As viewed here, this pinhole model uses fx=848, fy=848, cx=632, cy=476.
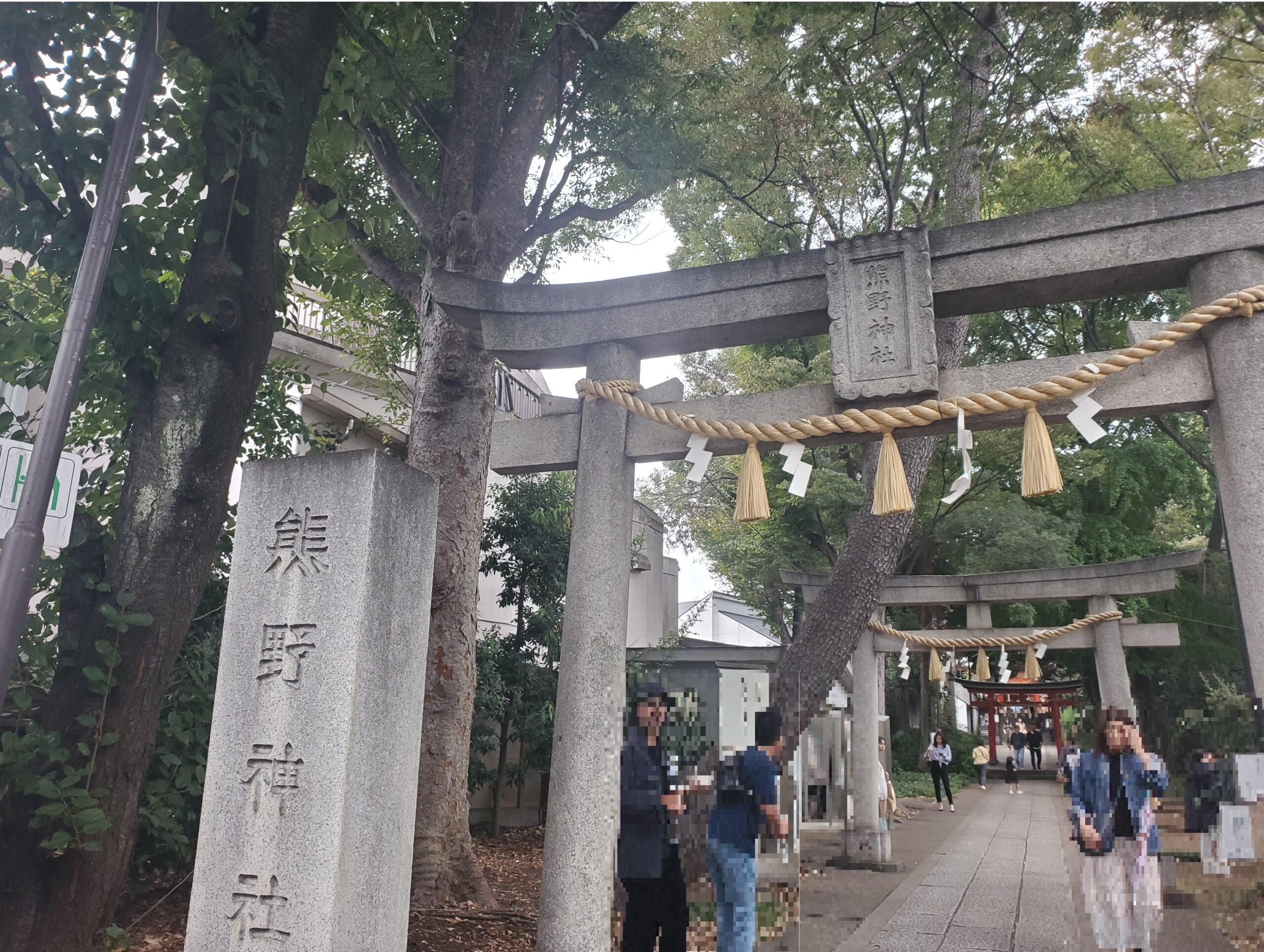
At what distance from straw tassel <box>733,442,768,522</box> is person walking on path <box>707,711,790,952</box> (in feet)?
4.33

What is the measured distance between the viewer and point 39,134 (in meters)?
5.07

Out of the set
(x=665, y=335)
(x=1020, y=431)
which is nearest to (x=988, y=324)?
(x=1020, y=431)

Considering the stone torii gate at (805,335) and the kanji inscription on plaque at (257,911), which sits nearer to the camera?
the kanji inscription on plaque at (257,911)

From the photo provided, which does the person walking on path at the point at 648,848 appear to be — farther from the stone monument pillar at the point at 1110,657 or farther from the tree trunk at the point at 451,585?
the stone monument pillar at the point at 1110,657

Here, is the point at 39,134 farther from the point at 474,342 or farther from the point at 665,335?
the point at 665,335

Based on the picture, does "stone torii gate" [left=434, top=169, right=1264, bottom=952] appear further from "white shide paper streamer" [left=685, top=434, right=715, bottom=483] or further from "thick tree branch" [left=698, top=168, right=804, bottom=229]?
"thick tree branch" [left=698, top=168, right=804, bottom=229]

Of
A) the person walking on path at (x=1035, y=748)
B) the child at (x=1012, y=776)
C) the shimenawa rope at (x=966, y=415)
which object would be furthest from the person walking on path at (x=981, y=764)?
the shimenawa rope at (x=966, y=415)

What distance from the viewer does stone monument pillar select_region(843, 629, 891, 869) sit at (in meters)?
11.2

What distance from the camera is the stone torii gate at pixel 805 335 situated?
13.6ft

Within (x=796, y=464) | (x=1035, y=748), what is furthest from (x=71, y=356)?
(x=1035, y=748)

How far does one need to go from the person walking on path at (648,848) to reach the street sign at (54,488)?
3485mm

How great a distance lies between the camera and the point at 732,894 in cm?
472

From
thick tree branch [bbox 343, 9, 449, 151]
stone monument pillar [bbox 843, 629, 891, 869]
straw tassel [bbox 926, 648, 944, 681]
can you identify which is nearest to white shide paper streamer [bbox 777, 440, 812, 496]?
thick tree branch [bbox 343, 9, 449, 151]

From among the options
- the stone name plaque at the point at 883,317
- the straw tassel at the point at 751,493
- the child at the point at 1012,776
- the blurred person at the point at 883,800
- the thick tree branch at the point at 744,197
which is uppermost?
the thick tree branch at the point at 744,197
